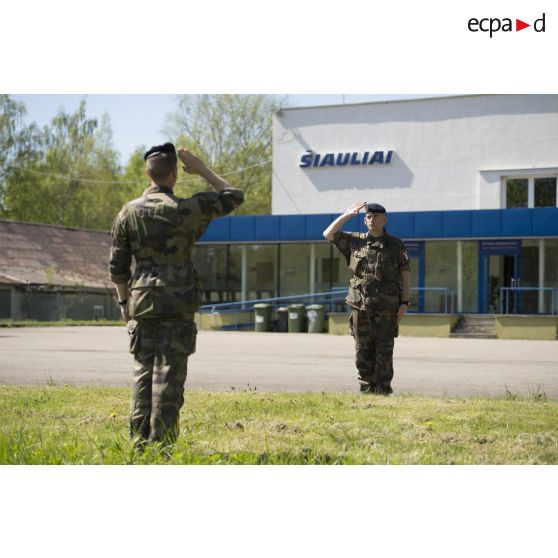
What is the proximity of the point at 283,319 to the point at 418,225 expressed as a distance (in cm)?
572

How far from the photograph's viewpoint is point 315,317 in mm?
28531

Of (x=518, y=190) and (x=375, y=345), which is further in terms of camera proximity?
(x=518, y=190)

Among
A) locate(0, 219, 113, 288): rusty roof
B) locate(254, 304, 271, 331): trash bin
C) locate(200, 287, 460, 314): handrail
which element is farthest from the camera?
locate(200, 287, 460, 314): handrail

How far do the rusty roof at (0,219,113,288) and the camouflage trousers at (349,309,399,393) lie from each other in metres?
7.29

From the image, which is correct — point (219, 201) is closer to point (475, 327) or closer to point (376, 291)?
point (376, 291)

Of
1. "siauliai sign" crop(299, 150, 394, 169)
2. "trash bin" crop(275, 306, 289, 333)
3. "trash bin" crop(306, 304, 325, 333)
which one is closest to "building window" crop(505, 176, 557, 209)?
"siauliai sign" crop(299, 150, 394, 169)

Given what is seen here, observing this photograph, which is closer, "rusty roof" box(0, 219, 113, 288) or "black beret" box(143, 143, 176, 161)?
"black beret" box(143, 143, 176, 161)

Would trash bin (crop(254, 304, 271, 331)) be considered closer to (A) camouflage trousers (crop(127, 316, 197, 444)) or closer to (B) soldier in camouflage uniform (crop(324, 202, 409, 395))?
(B) soldier in camouflage uniform (crop(324, 202, 409, 395))

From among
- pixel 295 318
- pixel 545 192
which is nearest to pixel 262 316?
pixel 295 318

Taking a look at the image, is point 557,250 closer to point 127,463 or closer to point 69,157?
point 69,157

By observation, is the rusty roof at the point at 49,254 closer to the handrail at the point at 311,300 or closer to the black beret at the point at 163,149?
the black beret at the point at 163,149

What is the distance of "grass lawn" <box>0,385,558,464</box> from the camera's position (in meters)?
5.45

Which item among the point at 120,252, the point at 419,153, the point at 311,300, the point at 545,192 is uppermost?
the point at 419,153

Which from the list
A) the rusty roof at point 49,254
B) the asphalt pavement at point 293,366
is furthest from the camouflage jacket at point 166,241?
the rusty roof at point 49,254
